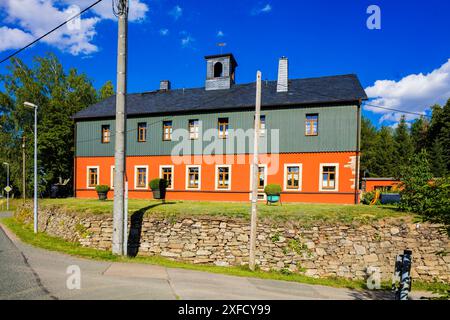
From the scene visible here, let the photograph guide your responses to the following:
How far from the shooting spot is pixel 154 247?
12.1 metres

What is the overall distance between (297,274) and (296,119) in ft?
38.8

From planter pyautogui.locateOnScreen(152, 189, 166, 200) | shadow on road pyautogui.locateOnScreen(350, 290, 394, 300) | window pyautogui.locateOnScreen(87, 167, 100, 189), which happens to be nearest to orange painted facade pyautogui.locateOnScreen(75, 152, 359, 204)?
window pyautogui.locateOnScreen(87, 167, 100, 189)

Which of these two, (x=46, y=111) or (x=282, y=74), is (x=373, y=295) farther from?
(x=46, y=111)

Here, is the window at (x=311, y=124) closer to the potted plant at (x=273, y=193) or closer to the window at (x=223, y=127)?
the potted plant at (x=273, y=193)

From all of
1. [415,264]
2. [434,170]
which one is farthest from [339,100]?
[434,170]

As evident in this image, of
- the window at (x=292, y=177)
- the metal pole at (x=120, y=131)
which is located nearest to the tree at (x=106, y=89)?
the window at (x=292, y=177)

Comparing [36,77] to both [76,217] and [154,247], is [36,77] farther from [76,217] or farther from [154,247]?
[154,247]

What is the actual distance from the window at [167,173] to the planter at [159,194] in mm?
749

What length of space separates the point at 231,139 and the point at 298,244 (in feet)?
35.8

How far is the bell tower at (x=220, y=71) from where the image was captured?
24.5m

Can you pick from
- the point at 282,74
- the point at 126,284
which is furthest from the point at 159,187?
the point at 126,284

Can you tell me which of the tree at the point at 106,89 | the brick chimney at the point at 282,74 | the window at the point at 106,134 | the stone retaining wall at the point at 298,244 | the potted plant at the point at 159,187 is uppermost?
the tree at the point at 106,89

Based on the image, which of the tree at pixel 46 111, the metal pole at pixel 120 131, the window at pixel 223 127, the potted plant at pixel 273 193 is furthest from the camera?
the tree at pixel 46 111
